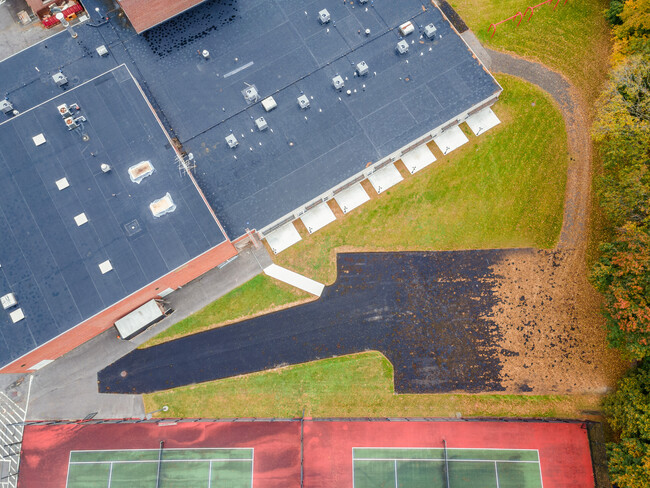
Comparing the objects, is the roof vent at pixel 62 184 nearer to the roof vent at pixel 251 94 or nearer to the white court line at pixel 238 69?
the white court line at pixel 238 69

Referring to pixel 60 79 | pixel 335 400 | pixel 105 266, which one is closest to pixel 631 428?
pixel 335 400

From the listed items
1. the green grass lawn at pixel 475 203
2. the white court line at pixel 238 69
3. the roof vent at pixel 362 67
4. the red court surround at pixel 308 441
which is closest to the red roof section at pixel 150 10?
the white court line at pixel 238 69

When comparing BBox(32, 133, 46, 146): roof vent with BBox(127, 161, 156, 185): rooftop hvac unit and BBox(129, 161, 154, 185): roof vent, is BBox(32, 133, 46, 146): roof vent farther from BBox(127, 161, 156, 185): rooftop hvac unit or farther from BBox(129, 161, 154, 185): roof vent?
BBox(129, 161, 154, 185): roof vent

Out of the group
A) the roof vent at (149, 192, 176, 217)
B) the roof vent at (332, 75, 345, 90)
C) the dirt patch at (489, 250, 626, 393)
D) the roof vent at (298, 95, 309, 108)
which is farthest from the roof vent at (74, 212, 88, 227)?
the dirt patch at (489, 250, 626, 393)

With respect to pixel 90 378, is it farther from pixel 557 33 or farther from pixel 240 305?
pixel 557 33

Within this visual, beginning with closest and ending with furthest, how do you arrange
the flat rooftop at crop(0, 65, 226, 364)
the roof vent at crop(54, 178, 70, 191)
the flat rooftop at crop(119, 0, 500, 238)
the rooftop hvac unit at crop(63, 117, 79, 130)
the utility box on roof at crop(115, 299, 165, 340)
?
1. the flat rooftop at crop(0, 65, 226, 364)
2. the roof vent at crop(54, 178, 70, 191)
3. the rooftop hvac unit at crop(63, 117, 79, 130)
4. the utility box on roof at crop(115, 299, 165, 340)
5. the flat rooftop at crop(119, 0, 500, 238)
